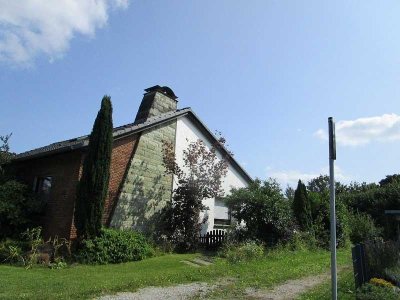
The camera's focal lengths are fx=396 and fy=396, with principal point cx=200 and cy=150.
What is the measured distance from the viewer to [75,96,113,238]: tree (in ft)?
43.7

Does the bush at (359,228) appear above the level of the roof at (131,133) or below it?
below

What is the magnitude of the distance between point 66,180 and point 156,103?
647 cm

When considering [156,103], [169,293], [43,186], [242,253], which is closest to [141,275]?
[169,293]

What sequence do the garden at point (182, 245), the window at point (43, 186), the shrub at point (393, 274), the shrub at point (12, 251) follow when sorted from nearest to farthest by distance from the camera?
the shrub at point (393, 274)
the garden at point (182, 245)
the shrub at point (12, 251)
the window at point (43, 186)

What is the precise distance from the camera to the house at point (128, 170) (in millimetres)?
14836

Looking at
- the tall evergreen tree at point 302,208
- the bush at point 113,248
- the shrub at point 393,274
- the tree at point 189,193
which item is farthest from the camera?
the tall evergreen tree at point 302,208

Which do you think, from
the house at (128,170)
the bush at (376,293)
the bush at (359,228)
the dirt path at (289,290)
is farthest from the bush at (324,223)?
the bush at (376,293)

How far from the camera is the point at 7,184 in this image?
14734 millimetres

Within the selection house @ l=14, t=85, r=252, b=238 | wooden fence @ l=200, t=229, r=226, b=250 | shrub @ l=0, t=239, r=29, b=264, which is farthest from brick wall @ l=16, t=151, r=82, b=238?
wooden fence @ l=200, t=229, r=226, b=250

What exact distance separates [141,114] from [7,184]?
23.3 feet

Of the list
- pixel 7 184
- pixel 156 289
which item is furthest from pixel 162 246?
pixel 156 289

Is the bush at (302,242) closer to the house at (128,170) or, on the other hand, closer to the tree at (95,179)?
the house at (128,170)

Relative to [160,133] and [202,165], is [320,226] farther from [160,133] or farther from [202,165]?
[160,133]

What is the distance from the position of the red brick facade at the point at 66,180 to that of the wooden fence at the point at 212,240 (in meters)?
4.87
